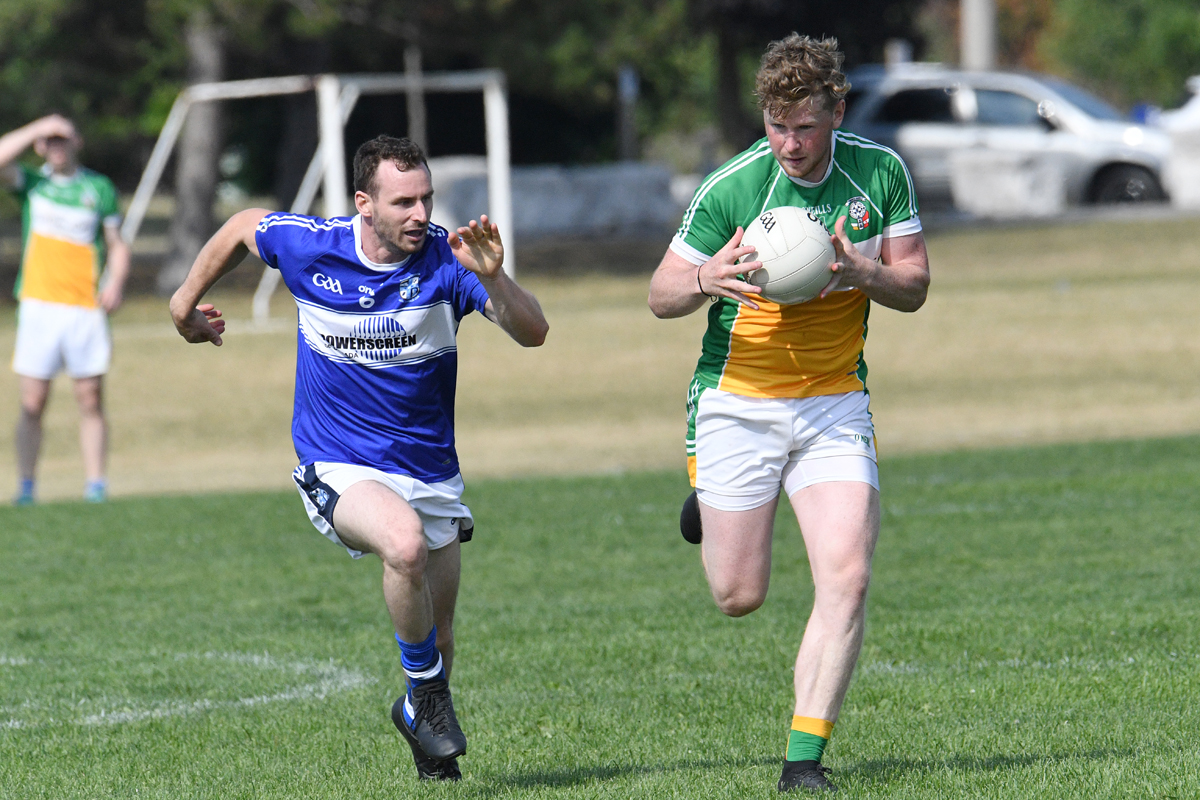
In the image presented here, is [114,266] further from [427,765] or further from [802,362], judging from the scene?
[802,362]

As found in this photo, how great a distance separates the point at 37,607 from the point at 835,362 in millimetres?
4573

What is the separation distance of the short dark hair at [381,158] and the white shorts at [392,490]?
85 cm

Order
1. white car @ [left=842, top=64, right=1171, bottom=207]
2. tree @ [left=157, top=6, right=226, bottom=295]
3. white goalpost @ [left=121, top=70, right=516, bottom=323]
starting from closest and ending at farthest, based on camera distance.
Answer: white goalpost @ [left=121, top=70, right=516, bottom=323] < white car @ [left=842, top=64, right=1171, bottom=207] < tree @ [left=157, top=6, right=226, bottom=295]

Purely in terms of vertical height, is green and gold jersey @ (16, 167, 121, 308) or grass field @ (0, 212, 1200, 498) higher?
green and gold jersey @ (16, 167, 121, 308)

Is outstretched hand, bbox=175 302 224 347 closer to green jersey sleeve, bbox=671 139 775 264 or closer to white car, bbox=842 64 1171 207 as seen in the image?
green jersey sleeve, bbox=671 139 775 264

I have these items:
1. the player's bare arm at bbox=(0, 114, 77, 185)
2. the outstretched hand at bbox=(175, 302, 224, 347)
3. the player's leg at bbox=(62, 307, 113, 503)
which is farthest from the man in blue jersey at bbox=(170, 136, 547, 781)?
the player's leg at bbox=(62, 307, 113, 503)

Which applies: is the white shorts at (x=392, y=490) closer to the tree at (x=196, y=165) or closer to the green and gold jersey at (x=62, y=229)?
the green and gold jersey at (x=62, y=229)

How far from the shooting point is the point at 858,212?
16.8ft

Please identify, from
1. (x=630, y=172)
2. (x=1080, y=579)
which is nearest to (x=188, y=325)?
(x=1080, y=579)

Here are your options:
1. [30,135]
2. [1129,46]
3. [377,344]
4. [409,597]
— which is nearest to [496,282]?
[377,344]

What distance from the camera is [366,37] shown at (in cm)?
2848

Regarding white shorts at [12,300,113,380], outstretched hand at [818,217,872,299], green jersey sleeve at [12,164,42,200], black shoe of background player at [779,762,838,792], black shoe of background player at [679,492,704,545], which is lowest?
white shorts at [12,300,113,380]

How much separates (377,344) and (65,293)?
288 inches

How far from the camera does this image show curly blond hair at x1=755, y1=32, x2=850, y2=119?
4.86m
